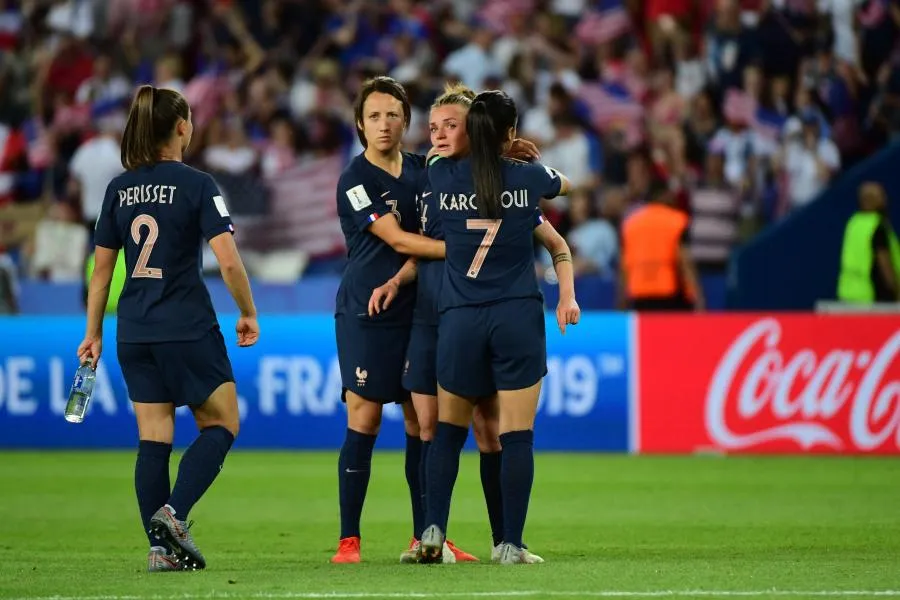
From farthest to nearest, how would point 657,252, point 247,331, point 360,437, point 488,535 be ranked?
point 657,252 → point 488,535 → point 360,437 → point 247,331

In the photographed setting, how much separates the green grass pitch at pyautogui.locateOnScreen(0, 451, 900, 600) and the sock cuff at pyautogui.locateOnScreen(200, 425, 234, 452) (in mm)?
564

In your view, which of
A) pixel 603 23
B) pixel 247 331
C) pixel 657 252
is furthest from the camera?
pixel 603 23

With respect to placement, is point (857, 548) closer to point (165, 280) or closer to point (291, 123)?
point (165, 280)

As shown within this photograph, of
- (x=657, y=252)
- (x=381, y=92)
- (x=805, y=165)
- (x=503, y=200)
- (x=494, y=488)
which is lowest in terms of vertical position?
(x=494, y=488)

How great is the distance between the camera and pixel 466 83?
2028cm

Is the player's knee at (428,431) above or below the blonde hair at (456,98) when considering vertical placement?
below

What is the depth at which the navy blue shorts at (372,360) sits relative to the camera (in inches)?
332

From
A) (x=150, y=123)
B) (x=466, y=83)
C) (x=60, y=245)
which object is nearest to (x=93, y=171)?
(x=60, y=245)

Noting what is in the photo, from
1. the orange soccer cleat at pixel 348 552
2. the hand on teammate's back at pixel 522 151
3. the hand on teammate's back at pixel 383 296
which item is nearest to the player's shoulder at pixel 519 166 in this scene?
the hand on teammate's back at pixel 522 151

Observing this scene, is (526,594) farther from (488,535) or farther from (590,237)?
(590,237)

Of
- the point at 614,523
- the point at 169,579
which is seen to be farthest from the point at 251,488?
the point at 169,579

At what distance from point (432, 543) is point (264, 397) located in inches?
313

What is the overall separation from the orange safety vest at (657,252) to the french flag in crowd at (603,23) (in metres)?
4.46

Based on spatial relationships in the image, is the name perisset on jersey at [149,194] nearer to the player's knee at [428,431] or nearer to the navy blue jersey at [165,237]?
the navy blue jersey at [165,237]
